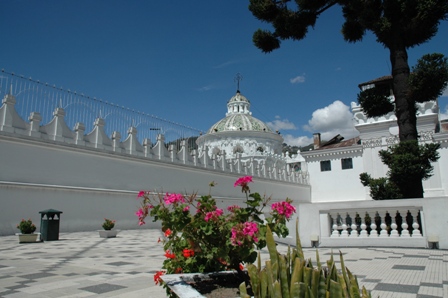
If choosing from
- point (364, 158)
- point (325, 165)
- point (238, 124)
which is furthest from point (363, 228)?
point (238, 124)

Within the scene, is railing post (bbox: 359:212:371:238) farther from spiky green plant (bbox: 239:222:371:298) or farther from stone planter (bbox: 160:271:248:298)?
spiky green plant (bbox: 239:222:371:298)

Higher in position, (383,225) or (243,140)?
(243,140)

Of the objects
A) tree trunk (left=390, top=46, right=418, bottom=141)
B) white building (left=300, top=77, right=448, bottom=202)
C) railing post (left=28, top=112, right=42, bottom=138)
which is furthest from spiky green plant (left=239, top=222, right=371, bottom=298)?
white building (left=300, top=77, right=448, bottom=202)

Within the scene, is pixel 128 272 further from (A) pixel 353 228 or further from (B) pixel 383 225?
(B) pixel 383 225

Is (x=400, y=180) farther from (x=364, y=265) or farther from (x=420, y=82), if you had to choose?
(x=364, y=265)

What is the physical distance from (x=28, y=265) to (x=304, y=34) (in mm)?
12935

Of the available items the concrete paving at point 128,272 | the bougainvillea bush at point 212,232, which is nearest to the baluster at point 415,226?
the concrete paving at point 128,272

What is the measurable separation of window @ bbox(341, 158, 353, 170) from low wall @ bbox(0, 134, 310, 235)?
17936 mm

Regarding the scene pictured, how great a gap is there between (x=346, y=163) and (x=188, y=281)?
107 ft

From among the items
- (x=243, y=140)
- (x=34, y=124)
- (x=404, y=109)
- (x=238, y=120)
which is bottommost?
(x=404, y=109)

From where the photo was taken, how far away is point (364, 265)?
6746 mm

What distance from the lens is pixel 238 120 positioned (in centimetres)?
4669

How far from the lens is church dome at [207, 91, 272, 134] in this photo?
45406mm

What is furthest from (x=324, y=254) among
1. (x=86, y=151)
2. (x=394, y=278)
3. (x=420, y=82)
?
(x=86, y=151)
